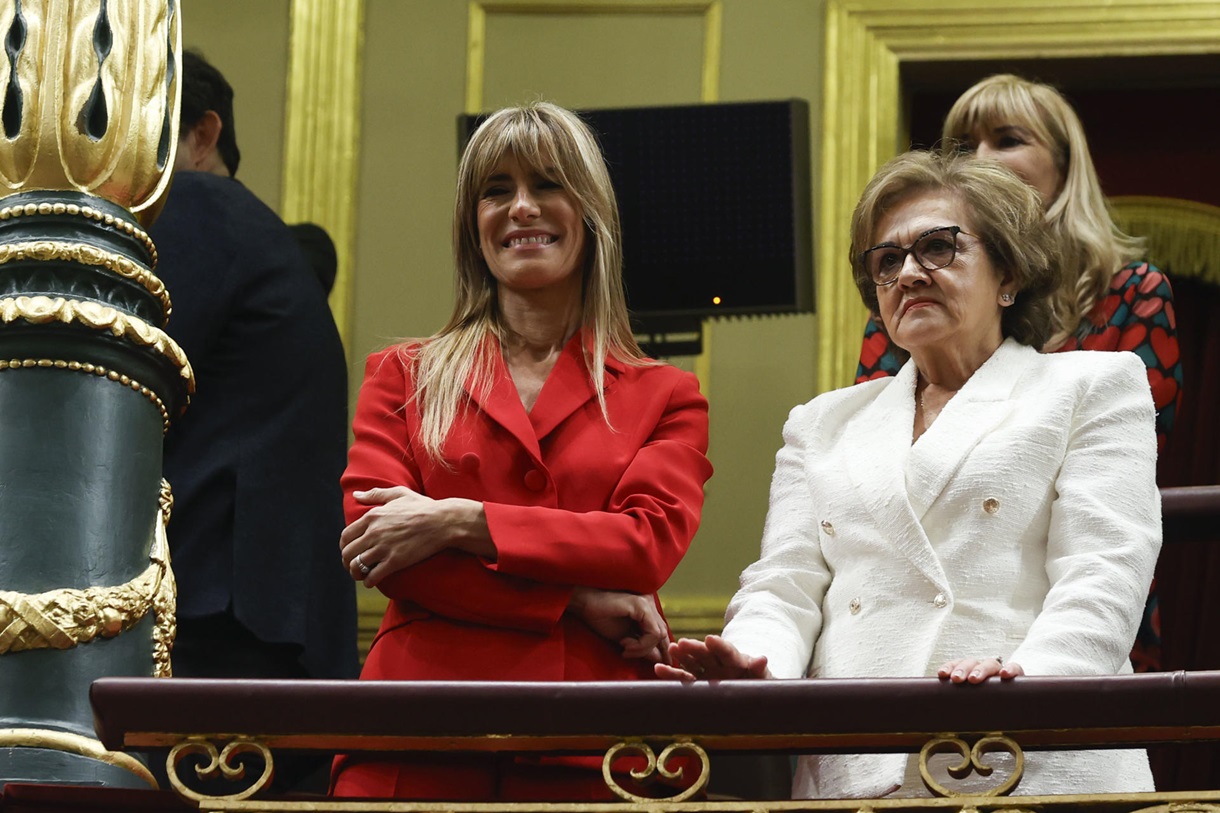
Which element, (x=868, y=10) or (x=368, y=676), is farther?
(x=868, y=10)

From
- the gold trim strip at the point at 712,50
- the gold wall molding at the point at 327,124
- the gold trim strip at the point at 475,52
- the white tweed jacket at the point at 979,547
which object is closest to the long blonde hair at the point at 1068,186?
the white tweed jacket at the point at 979,547

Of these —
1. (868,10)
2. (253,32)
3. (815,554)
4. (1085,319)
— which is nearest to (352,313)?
(253,32)

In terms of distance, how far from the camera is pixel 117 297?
9.62 ft

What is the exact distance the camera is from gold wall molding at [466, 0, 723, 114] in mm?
6227

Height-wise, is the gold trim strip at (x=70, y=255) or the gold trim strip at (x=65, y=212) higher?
the gold trim strip at (x=65, y=212)

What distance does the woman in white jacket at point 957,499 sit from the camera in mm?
2693

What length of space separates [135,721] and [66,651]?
0.31 meters

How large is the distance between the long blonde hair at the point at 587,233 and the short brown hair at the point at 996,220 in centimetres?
39

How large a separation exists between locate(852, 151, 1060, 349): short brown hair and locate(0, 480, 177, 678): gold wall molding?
1181 mm

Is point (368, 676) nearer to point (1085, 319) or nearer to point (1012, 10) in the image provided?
point (1085, 319)

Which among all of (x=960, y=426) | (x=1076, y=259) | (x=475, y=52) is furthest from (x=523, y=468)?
(x=475, y=52)

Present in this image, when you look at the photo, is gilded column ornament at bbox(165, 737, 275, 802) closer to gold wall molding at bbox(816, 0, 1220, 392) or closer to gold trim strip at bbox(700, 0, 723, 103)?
gold wall molding at bbox(816, 0, 1220, 392)

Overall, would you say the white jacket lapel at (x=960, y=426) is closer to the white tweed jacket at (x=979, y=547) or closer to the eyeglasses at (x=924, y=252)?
the white tweed jacket at (x=979, y=547)

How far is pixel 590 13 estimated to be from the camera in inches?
250
